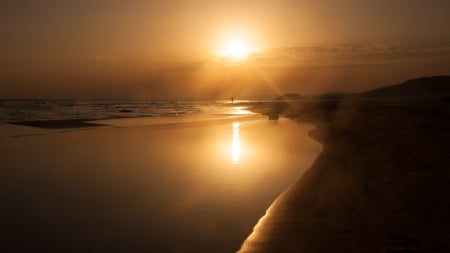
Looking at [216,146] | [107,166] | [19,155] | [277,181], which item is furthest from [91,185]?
[216,146]

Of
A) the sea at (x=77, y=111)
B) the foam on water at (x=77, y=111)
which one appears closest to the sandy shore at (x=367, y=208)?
the sea at (x=77, y=111)

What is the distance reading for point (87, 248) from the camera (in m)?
7.12

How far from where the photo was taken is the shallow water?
25.0 ft

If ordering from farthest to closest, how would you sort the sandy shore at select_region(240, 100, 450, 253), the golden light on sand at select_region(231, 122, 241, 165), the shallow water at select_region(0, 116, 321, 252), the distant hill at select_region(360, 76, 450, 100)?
the distant hill at select_region(360, 76, 450, 100) < the golden light on sand at select_region(231, 122, 241, 165) < the shallow water at select_region(0, 116, 321, 252) < the sandy shore at select_region(240, 100, 450, 253)

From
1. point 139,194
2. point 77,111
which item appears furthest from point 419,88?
point 139,194

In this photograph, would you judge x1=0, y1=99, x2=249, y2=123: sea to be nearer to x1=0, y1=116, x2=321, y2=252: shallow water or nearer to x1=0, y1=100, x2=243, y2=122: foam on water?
x1=0, y1=100, x2=243, y2=122: foam on water

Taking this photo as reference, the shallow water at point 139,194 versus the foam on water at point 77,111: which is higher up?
the foam on water at point 77,111

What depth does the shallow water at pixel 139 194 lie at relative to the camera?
7613 mm

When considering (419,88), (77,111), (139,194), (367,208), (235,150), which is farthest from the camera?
(419,88)

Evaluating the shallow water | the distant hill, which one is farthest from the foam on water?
the distant hill

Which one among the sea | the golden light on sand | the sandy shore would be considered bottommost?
the sandy shore

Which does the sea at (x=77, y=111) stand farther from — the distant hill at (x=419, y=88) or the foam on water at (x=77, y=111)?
the distant hill at (x=419, y=88)

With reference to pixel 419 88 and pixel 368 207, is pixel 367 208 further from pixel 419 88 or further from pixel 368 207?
pixel 419 88

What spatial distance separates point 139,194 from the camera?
1102cm
